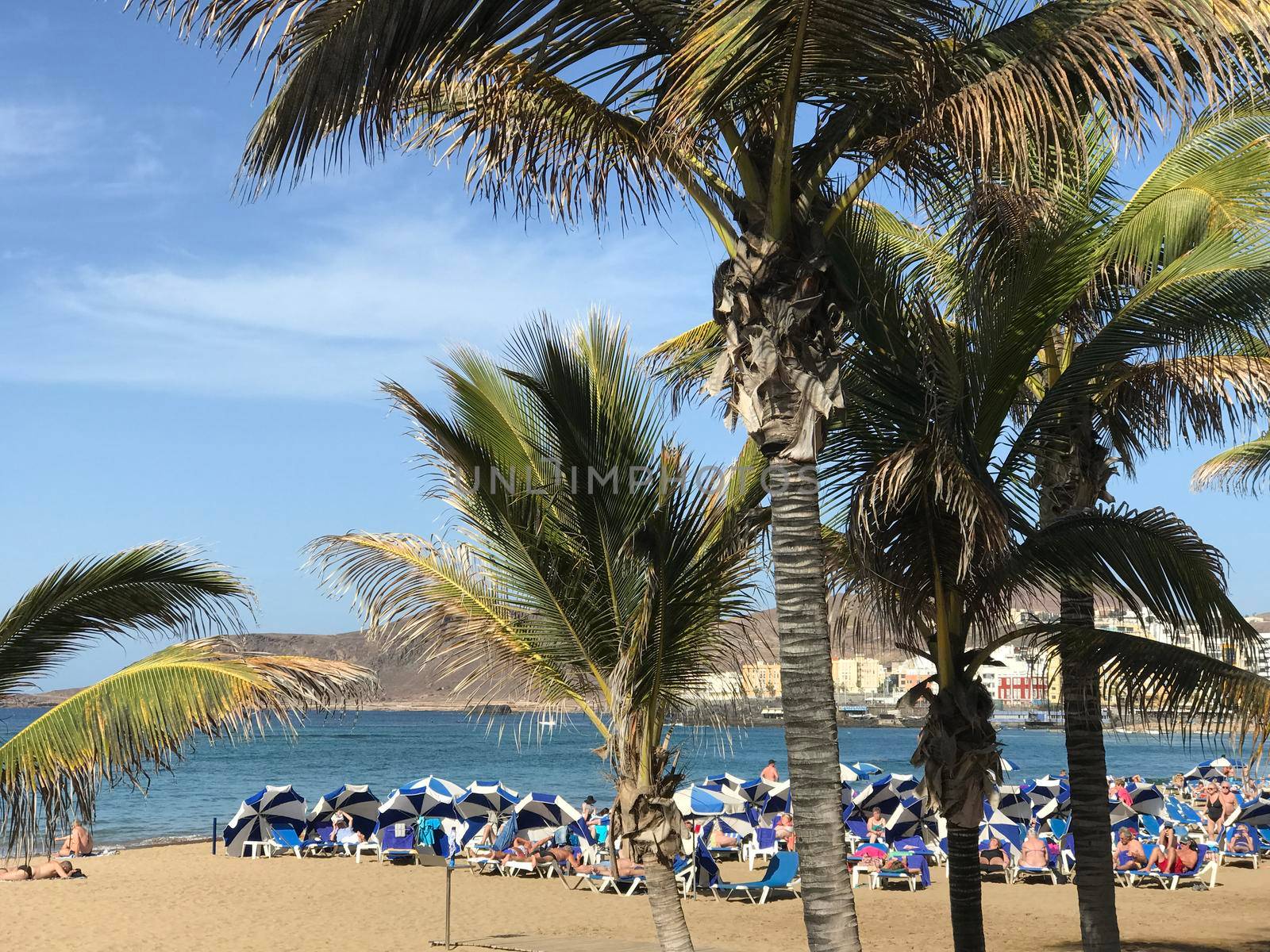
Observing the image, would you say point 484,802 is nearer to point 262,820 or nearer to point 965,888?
point 262,820

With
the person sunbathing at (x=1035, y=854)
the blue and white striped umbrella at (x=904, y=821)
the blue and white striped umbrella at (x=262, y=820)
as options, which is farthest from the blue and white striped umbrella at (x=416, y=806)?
the person sunbathing at (x=1035, y=854)

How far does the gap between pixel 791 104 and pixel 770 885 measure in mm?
12866

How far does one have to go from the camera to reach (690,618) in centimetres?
723

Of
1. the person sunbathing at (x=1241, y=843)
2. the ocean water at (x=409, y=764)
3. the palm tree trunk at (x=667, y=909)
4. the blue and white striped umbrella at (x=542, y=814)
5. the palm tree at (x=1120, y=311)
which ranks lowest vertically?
the ocean water at (x=409, y=764)

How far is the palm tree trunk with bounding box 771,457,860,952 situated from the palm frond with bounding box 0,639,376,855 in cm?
190

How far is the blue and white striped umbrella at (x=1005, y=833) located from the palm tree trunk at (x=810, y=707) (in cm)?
1353

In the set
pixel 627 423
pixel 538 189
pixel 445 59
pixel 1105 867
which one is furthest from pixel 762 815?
pixel 445 59

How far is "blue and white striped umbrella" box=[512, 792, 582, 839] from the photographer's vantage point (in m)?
19.5

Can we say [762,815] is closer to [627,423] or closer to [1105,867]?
[1105,867]

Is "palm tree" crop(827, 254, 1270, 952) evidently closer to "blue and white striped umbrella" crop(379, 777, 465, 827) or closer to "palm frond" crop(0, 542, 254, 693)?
"palm frond" crop(0, 542, 254, 693)

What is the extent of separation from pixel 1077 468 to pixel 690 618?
2995mm

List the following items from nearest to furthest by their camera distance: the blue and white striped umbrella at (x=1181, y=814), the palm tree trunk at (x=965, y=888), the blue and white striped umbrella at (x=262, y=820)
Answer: the palm tree trunk at (x=965, y=888) < the blue and white striped umbrella at (x=1181, y=814) < the blue and white striped umbrella at (x=262, y=820)

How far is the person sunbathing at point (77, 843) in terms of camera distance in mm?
20266

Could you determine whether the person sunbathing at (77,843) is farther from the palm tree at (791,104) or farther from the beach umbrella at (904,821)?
the palm tree at (791,104)
